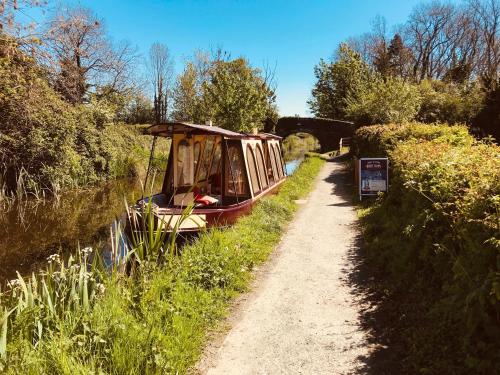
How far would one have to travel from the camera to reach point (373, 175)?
10.3 meters

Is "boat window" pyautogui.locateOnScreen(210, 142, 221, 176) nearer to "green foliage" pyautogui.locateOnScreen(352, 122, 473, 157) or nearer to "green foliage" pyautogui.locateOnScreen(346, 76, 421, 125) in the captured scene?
"green foliage" pyautogui.locateOnScreen(352, 122, 473, 157)

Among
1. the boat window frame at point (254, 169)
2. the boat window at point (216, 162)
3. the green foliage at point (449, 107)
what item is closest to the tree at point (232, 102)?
the green foliage at point (449, 107)

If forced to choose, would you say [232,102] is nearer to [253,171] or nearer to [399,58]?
[253,171]

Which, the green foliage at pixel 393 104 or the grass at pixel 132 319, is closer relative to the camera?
the grass at pixel 132 319

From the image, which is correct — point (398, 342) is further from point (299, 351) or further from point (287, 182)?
point (287, 182)

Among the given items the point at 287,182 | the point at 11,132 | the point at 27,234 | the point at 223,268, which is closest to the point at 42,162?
the point at 11,132

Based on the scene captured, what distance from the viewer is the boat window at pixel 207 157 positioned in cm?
1019

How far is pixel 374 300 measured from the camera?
4980mm

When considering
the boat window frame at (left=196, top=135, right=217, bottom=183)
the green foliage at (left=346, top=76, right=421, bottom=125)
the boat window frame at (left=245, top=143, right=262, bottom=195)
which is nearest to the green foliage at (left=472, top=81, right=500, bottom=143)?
the green foliage at (left=346, top=76, right=421, bottom=125)

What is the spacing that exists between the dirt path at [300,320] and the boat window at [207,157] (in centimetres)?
338

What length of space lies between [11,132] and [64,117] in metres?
2.49

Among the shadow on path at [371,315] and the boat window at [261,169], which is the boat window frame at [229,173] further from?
the shadow on path at [371,315]

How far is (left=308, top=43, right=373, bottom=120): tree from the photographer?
38094 mm

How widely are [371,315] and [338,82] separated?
37.4 metres
